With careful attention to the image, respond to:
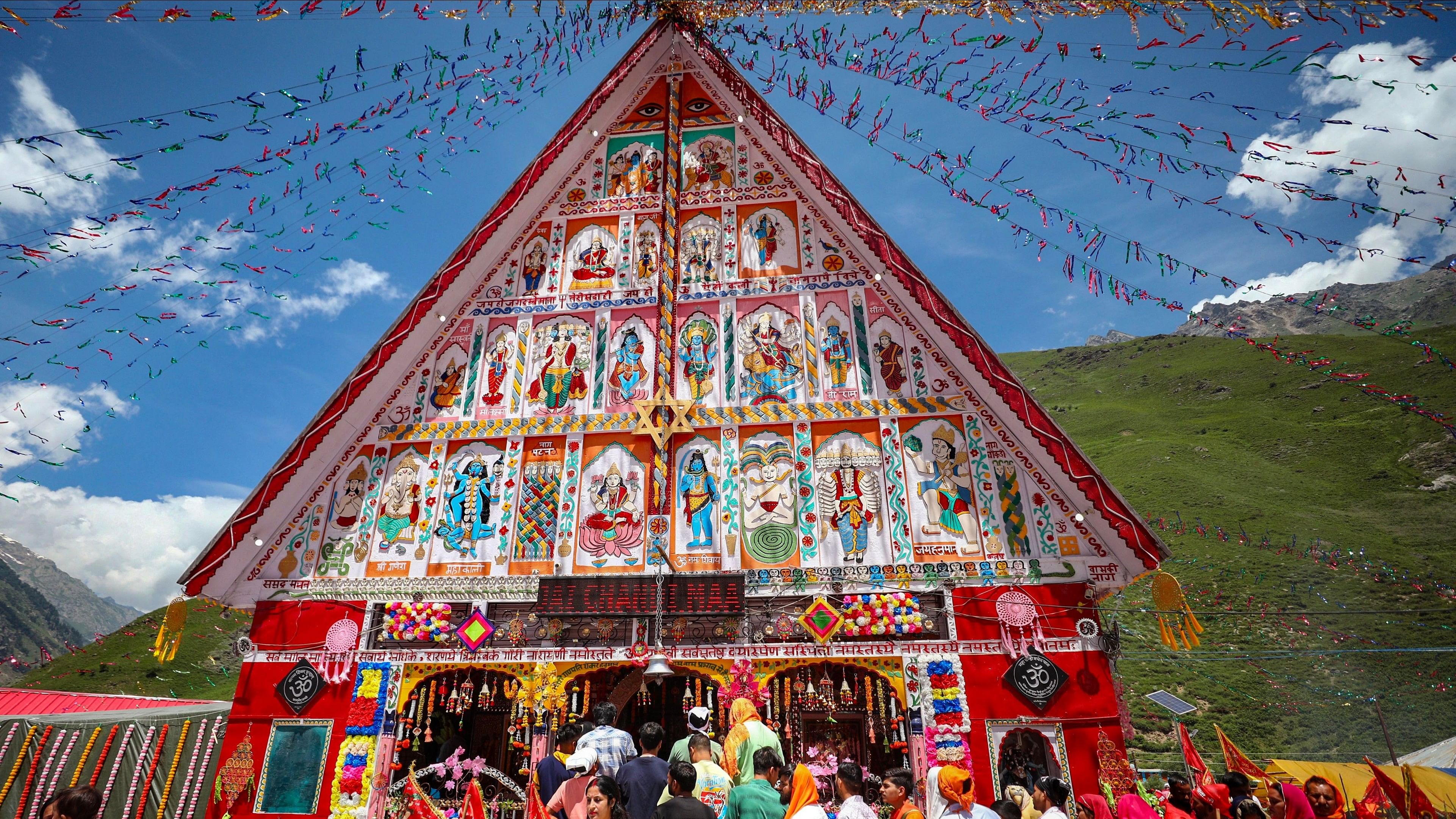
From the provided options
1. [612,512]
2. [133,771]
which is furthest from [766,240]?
[133,771]

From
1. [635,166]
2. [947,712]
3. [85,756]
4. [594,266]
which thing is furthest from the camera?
[635,166]

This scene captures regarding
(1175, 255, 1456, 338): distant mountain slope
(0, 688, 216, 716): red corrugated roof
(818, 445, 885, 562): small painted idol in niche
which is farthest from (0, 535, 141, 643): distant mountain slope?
(1175, 255, 1456, 338): distant mountain slope

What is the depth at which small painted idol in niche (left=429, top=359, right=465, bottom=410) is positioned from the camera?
1180 centimetres

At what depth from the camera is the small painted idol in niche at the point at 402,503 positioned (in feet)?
35.7

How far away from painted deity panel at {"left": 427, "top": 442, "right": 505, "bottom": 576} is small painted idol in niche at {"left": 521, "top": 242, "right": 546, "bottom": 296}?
3.06 metres

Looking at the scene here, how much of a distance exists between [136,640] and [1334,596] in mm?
52127

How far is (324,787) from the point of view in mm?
9625

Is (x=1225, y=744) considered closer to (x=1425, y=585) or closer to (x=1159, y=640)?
(x=1159, y=640)

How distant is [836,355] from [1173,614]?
19.0 feet

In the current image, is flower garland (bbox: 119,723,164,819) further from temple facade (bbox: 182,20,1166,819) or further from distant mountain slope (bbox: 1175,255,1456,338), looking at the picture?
distant mountain slope (bbox: 1175,255,1456,338)

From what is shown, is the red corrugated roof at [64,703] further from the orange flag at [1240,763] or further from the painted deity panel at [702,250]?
the orange flag at [1240,763]

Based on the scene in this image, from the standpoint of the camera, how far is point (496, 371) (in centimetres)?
1192

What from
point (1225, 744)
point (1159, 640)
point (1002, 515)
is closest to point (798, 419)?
point (1002, 515)

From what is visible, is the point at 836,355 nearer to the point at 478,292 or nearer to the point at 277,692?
the point at 478,292
